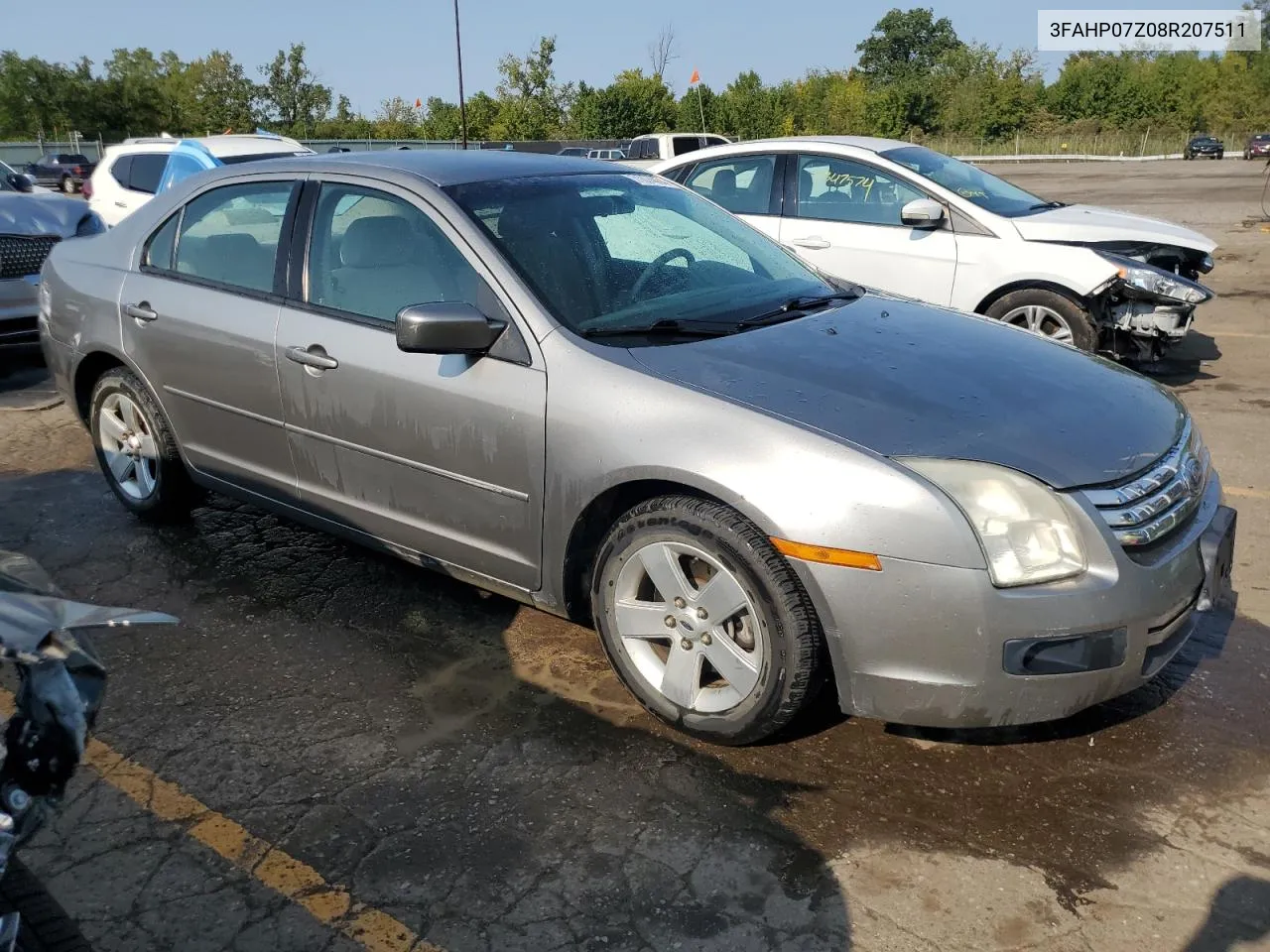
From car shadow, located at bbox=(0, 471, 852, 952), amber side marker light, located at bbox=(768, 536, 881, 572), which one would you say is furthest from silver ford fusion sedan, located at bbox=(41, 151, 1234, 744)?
car shadow, located at bbox=(0, 471, 852, 952)

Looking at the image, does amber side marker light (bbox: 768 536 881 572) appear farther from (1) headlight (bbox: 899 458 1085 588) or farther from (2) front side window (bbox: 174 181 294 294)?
(2) front side window (bbox: 174 181 294 294)

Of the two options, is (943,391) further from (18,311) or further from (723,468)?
(18,311)

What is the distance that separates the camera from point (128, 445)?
4938mm

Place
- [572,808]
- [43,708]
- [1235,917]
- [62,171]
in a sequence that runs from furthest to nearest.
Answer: [62,171], [572,808], [1235,917], [43,708]

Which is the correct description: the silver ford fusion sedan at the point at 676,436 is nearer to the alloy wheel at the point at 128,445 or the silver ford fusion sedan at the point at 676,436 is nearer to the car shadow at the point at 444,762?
the alloy wheel at the point at 128,445

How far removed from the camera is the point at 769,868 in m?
2.63

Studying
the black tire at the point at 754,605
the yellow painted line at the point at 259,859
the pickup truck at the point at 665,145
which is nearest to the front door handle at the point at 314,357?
the black tire at the point at 754,605

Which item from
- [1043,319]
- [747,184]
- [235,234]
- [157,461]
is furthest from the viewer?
[747,184]

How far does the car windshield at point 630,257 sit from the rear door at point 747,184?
3590 mm

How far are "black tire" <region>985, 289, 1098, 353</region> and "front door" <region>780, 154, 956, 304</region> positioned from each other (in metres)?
0.39

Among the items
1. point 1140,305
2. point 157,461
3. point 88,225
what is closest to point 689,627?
point 157,461

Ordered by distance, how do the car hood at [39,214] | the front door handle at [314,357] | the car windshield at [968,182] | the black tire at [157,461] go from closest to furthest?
the front door handle at [314,357], the black tire at [157,461], the car windshield at [968,182], the car hood at [39,214]

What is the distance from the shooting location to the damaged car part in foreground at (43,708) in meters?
1.52

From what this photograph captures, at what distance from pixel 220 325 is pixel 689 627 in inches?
91.4
